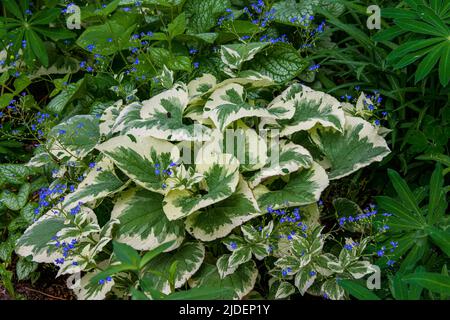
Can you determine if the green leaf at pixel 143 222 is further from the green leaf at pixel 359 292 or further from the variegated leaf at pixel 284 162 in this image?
the green leaf at pixel 359 292

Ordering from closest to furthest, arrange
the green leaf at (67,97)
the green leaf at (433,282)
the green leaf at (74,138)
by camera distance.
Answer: the green leaf at (433,282) < the green leaf at (74,138) < the green leaf at (67,97)

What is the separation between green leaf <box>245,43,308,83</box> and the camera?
2.68 meters

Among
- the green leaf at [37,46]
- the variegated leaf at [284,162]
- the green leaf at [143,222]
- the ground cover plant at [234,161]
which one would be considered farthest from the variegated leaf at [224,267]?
the green leaf at [37,46]

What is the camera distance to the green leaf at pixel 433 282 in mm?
1829

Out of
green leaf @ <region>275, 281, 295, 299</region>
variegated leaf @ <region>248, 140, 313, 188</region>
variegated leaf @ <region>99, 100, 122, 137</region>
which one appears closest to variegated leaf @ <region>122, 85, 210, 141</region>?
variegated leaf @ <region>99, 100, 122, 137</region>

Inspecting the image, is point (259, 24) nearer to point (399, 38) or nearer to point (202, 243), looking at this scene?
point (399, 38)

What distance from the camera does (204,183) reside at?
7.45 feet

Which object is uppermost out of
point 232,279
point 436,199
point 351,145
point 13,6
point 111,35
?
point 13,6

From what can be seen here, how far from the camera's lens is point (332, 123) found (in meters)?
2.35

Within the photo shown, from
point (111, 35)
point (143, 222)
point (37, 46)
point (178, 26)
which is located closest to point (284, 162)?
point (143, 222)

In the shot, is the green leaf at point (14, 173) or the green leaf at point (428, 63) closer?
the green leaf at point (428, 63)

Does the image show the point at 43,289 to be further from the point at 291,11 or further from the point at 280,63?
the point at 291,11

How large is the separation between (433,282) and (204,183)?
884mm
